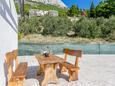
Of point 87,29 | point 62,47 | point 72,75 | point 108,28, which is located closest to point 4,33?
point 72,75

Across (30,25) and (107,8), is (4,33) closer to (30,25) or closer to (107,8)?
(30,25)

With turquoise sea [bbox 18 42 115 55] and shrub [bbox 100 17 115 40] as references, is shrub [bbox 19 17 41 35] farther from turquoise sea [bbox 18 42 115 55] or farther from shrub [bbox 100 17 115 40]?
turquoise sea [bbox 18 42 115 55]

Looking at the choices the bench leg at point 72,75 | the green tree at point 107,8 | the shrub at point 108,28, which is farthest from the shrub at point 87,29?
the green tree at point 107,8

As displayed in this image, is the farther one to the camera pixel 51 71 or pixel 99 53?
pixel 99 53

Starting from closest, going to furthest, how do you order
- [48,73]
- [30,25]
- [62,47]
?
1. [48,73]
2. [62,47]
3. [30,25]

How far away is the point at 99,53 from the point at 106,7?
23.9m

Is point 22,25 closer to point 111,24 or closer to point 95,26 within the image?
point 95,26

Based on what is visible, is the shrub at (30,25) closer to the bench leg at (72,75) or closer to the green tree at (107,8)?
the bench leg at (72,75)

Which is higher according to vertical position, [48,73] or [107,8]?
[107,8]

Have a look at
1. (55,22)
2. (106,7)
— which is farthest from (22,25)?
(106,7)

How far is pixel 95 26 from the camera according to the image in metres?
A: 18.9

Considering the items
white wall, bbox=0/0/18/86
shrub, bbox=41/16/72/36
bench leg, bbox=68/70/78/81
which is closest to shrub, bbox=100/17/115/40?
shrub, bbox=41/16/72/36

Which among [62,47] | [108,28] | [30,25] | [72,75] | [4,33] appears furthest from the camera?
[108,28]

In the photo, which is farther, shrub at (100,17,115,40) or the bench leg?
shrub at (100,17,115,40)
